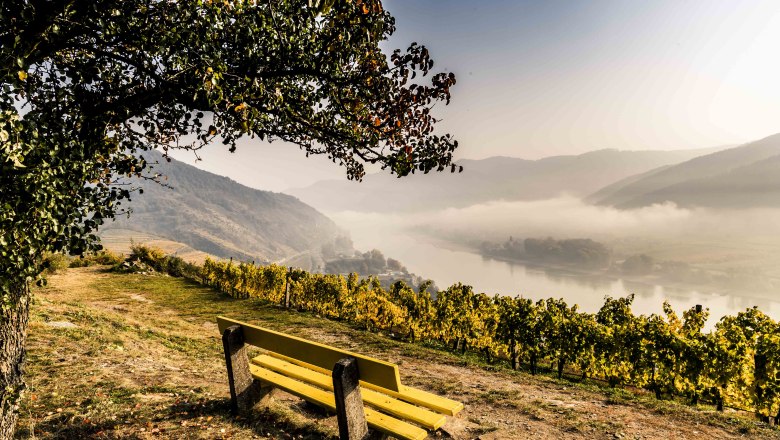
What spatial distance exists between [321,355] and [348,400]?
0.55m

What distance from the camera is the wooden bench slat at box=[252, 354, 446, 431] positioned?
12.1 ft

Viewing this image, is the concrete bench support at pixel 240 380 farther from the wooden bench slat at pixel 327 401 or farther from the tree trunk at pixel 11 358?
the tree trunk at pixel 11 358

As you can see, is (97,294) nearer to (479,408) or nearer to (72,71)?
(72,71)

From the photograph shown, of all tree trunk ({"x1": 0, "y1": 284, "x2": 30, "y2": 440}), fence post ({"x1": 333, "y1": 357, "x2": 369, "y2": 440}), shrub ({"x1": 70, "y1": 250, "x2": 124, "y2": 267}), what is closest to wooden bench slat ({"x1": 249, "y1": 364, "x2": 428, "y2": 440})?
fence post ({"x1": 333, "y1": 357, "x2": 369, "y2": 440})

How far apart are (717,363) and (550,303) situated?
6120 millimetres

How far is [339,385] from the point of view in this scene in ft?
11.7

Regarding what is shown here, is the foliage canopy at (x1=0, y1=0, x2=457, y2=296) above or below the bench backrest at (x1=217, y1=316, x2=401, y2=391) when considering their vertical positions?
above

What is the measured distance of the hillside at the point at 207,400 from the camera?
188 inches

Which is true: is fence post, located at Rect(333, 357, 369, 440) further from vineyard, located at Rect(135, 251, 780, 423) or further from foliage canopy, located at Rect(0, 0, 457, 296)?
vineyard, located at Rect(135, 251, 780, 423)

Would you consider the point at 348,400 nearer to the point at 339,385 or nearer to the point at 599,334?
the point at 339,385

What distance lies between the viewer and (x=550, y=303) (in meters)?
15.9

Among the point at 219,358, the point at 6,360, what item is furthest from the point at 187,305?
the point at 6,360

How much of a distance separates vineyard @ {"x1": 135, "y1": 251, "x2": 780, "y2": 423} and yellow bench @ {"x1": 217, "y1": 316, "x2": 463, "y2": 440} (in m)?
10.7

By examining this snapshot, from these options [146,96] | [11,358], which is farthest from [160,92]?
[11,358]
